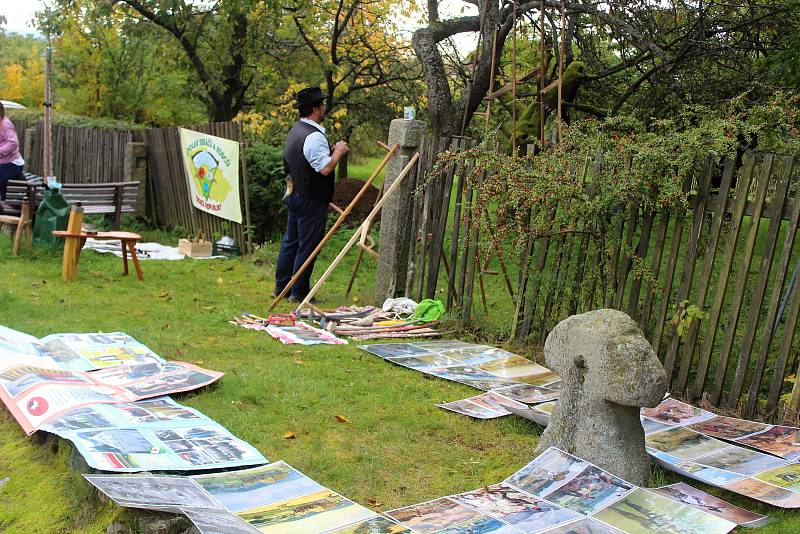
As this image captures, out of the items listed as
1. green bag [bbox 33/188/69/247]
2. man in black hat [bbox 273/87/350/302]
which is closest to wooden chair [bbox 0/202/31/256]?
green bag [bbox 33/188/69/247]

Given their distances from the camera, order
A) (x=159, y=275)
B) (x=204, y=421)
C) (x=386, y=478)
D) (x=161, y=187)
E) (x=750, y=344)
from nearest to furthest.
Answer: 1. (x=386, y=478)
2. (x=204, y=421)
3. (x=750, y=344)
4. (x=159, y=275)
5. (x=161, y=187)

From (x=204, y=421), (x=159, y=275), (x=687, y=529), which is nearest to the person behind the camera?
(x=687, y=529)

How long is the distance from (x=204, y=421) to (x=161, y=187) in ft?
29.5

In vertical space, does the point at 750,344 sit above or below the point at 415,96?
below

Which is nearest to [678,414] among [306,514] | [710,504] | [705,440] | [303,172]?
[705,440]

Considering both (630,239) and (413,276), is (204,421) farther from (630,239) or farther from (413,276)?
(413,276)

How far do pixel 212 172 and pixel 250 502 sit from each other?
8.49m

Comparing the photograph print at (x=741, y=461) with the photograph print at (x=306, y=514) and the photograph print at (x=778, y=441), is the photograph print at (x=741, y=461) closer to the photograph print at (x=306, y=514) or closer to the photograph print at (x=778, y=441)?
the photograph print at (x=778, y=441)

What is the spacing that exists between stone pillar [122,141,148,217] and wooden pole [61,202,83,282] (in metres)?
4.25

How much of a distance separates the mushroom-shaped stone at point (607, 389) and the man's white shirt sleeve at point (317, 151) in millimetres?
4284

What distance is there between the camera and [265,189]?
1127 centimetres

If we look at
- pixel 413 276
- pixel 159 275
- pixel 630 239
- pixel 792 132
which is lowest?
pixel 159 275

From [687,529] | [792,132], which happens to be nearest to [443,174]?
[792,132]

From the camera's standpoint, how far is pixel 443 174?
752 centimetres
